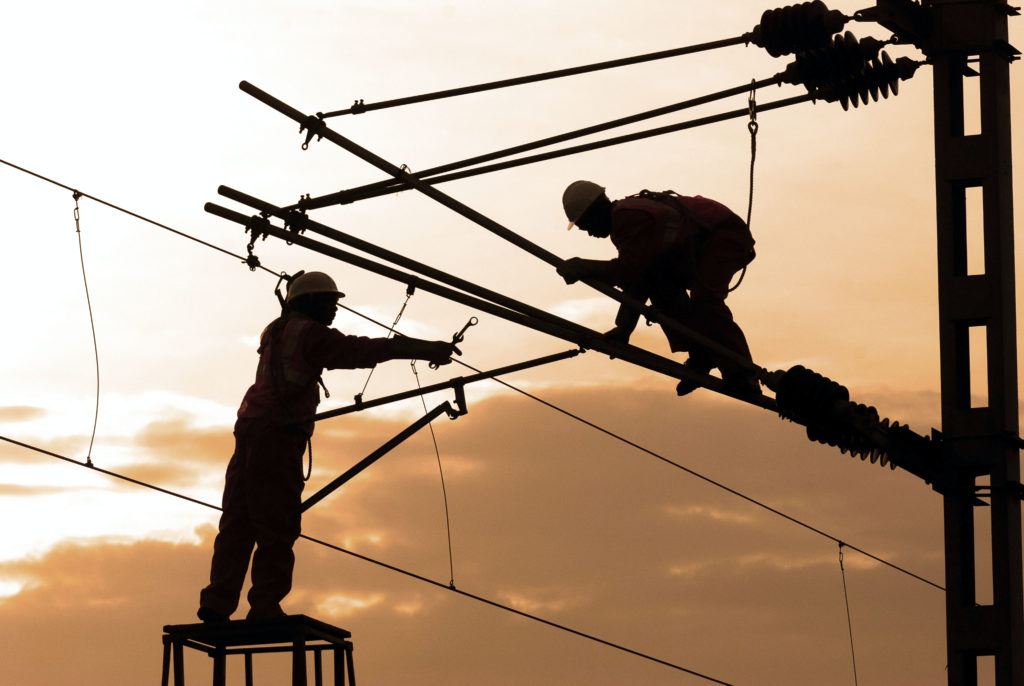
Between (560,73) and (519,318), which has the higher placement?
(560,73)

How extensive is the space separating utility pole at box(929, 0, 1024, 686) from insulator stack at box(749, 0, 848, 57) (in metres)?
0.44

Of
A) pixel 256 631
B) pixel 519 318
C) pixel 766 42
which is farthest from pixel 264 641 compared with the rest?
pixel 766 42

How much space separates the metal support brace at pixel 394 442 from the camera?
12.8 meters

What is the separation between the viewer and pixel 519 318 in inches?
463

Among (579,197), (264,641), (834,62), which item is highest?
(834,62)

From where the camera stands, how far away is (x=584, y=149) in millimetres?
12562

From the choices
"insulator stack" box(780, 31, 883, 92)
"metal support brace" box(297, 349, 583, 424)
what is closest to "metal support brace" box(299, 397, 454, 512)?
"metal support brace" box(297, 349, 583, 424)

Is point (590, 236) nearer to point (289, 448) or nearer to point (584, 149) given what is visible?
point (584, 149)

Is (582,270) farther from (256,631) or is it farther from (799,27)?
(256,631)

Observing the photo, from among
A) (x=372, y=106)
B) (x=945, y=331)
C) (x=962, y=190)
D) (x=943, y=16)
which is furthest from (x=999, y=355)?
(x=372, y=106)

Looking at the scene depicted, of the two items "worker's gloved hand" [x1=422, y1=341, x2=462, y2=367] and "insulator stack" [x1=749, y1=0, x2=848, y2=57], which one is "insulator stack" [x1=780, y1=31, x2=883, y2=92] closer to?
"insulator stack" [x1=749, y1=0, x2=848, y2=57]

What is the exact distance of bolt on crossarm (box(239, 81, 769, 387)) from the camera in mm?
11609

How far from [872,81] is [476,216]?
3.21 meters

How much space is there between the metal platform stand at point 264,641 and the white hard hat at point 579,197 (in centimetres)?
332
